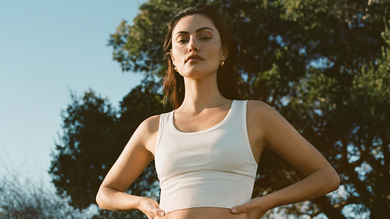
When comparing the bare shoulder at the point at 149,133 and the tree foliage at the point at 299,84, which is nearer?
the bare shoulder at the point at 149,133

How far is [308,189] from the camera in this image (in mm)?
2354

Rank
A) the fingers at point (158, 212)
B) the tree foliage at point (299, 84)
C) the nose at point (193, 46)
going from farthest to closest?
the tree foliage at point (299, 84) < the nose at point (193, 46) < the fingers at point (158, 212)

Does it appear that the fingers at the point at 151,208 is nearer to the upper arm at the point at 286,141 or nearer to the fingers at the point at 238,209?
the fingers at the point at 238,209

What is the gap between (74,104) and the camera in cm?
2023

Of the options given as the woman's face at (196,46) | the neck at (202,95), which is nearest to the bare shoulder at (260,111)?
the neck at (202,95)

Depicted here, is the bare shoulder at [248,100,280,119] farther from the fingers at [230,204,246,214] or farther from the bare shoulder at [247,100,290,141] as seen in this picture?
the fingers at [230,204,246,214]

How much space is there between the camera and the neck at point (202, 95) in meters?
2.75

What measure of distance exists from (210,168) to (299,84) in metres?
15.6

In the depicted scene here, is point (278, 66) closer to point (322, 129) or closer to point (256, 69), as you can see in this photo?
point (256, 69)

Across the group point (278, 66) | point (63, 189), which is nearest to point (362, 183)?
point (278, 66)

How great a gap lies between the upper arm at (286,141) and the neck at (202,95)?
12.2 inches

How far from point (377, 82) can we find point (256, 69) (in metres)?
4.84

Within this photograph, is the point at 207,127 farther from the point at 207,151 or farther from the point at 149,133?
the point at 149,133

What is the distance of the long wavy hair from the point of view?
2930mm
